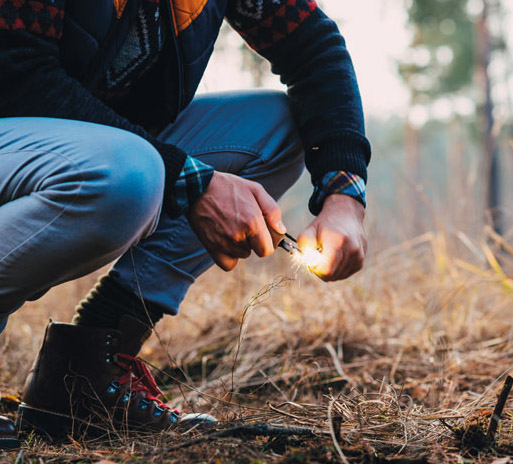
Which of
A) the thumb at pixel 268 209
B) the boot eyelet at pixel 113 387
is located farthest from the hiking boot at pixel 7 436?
the thumb at pixel 268 209

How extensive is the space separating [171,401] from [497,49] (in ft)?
44.1

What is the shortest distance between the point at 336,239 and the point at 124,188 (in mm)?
406

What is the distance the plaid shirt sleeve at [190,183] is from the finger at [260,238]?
118 millimetres

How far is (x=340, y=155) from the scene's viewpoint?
1.18 metres

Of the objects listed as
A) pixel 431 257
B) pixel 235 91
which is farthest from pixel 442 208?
pixel 235 91

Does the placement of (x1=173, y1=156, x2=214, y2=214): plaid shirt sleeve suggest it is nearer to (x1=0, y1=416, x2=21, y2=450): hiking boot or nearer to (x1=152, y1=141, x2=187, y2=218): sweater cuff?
(x1=152, y1=141, x2=187, y2=218): sweater cuff

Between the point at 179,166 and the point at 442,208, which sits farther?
the point at 442,208

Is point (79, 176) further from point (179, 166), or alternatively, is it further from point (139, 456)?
point (139, 456)

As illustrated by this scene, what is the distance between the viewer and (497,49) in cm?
1252

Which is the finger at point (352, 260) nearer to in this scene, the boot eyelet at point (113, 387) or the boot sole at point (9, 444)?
the boot eyelet at point (113, 387)

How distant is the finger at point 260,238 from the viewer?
0.96m

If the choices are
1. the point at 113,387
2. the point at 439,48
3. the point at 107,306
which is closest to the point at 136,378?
the point at 113,387

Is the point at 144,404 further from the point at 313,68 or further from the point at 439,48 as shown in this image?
the point at 439,48

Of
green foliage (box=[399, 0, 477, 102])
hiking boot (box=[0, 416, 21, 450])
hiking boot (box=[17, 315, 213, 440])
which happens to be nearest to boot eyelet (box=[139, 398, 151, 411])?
hiking boot (box=[17, 315, 213, 440])
